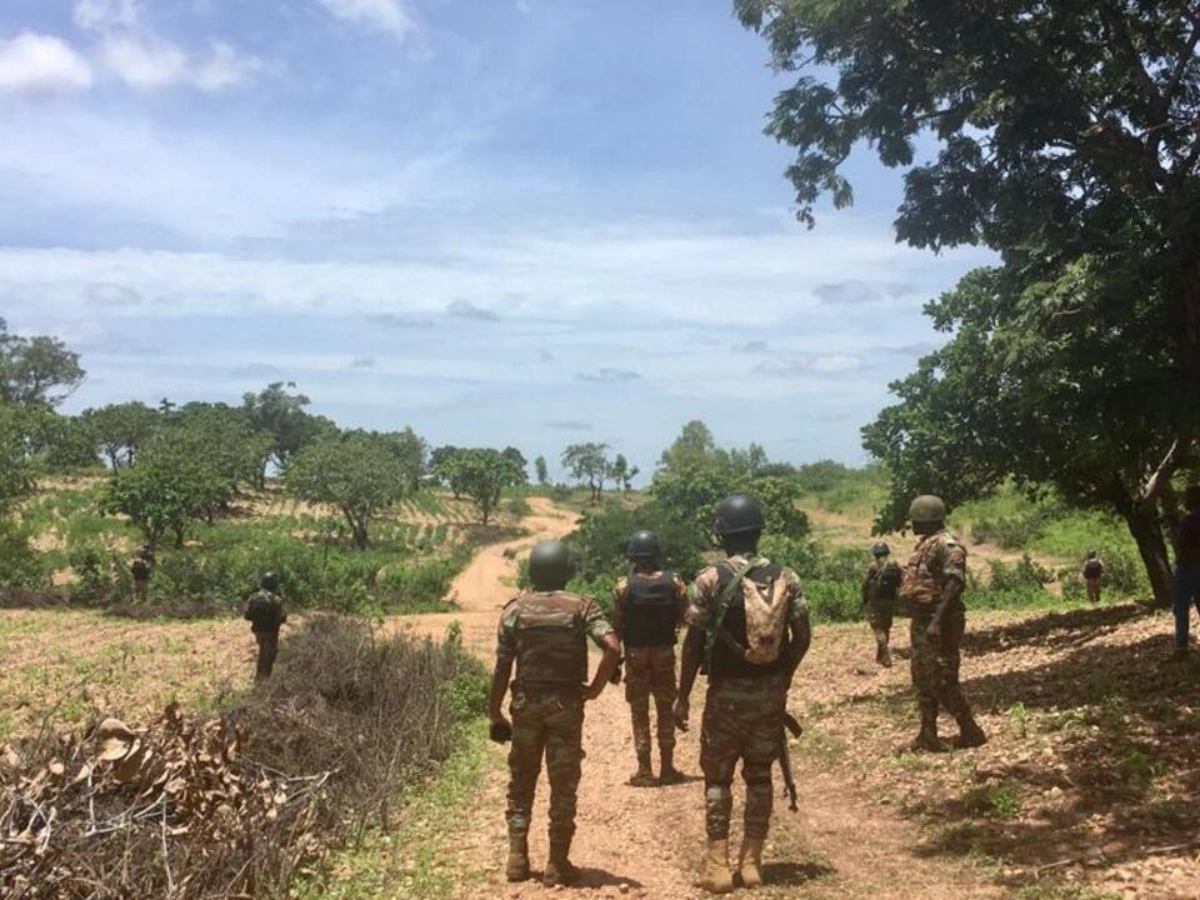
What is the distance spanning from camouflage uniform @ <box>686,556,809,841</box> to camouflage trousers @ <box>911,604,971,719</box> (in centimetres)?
280

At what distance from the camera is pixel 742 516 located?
5.71 m

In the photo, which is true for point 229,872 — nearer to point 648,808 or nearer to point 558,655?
point 558,655

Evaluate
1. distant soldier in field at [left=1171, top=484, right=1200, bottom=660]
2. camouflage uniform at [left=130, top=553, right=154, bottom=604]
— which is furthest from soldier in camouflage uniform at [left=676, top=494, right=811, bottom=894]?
camouflage uniform at [left=130, top=553, right=154, bottom=604]

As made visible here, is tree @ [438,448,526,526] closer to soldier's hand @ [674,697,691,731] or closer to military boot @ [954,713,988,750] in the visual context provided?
military boot @ [954,713,988,750]

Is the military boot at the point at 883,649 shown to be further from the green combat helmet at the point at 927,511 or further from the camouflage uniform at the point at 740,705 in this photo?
the camouflage uniform at the point at 740,705

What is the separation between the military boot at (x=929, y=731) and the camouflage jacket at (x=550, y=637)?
3.87 meters

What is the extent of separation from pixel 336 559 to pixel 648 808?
2700cm

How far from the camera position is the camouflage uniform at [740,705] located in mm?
5598

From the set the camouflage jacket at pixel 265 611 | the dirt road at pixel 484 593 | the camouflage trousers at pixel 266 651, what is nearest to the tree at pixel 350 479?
the dirt road at pixel 484 593

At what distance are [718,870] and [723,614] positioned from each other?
1.41 meters

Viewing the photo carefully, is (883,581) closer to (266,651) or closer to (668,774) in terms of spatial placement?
(668,774)

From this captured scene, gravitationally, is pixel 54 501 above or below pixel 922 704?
above

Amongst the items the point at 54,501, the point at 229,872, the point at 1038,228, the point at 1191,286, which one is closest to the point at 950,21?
the point at 1038,228

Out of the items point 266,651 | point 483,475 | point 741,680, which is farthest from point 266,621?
point 483,475
